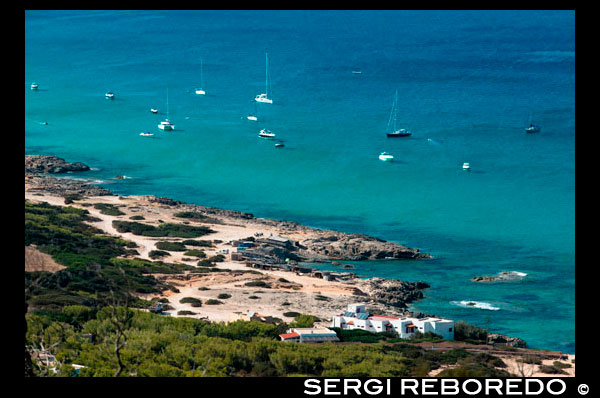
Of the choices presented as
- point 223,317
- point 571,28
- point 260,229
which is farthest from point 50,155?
point 571,28

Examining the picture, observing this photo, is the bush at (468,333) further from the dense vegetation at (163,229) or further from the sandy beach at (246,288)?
the dense vegetation at (163,229)

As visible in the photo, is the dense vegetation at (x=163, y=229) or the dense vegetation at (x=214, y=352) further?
the dense vegetation at (x=163, y=229)

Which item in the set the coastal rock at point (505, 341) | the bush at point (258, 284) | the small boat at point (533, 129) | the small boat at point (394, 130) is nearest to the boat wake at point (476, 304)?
the coastal rock at point (505, 341)

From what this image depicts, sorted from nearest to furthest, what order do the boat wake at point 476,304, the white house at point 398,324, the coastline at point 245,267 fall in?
the white house at point 398,324 < the coastline at point 245,267 < the boat wake at point 476,304

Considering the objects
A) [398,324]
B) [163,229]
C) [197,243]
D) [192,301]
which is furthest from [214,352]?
[163,229]

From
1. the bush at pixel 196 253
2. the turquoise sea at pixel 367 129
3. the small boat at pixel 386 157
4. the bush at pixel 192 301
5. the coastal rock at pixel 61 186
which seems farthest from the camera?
the small boat at pixel 386 157

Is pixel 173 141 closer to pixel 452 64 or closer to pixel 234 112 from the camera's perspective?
pixel 234 112

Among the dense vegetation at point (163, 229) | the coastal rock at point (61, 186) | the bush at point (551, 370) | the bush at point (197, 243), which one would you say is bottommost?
the bush at point (551, 370)
